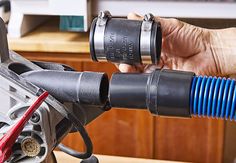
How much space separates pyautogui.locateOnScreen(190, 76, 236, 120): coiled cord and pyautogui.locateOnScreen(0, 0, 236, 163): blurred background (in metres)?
0.68

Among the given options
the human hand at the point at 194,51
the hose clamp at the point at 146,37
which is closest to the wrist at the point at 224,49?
the human hand at the point at 194,51

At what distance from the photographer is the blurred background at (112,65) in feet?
3.70

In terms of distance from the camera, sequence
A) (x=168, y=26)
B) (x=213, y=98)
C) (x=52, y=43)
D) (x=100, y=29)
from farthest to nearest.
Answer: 1. (x=52, y=43)
2. (x=168, y=26)
3. (x=100, y=29)
4. (x=213, y=98)

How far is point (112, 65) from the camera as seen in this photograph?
1.21 m

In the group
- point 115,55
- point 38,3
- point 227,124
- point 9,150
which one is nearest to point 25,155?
point 9,150

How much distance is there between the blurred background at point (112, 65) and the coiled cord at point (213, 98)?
0.68 metres

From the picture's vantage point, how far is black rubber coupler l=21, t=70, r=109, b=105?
49cm

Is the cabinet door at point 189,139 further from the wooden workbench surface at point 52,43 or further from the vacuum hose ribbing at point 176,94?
the vacuum hose ribbing at point 176,94

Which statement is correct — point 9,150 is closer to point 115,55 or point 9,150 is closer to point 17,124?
point 17,124

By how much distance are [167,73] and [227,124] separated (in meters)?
0.86

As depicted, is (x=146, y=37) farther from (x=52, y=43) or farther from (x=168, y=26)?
(x=52, y=43)

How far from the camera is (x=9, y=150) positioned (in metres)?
0.47

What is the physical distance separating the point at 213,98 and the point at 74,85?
14 centimetres

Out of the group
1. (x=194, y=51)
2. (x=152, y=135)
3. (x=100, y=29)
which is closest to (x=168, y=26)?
(x=194, y=51)
